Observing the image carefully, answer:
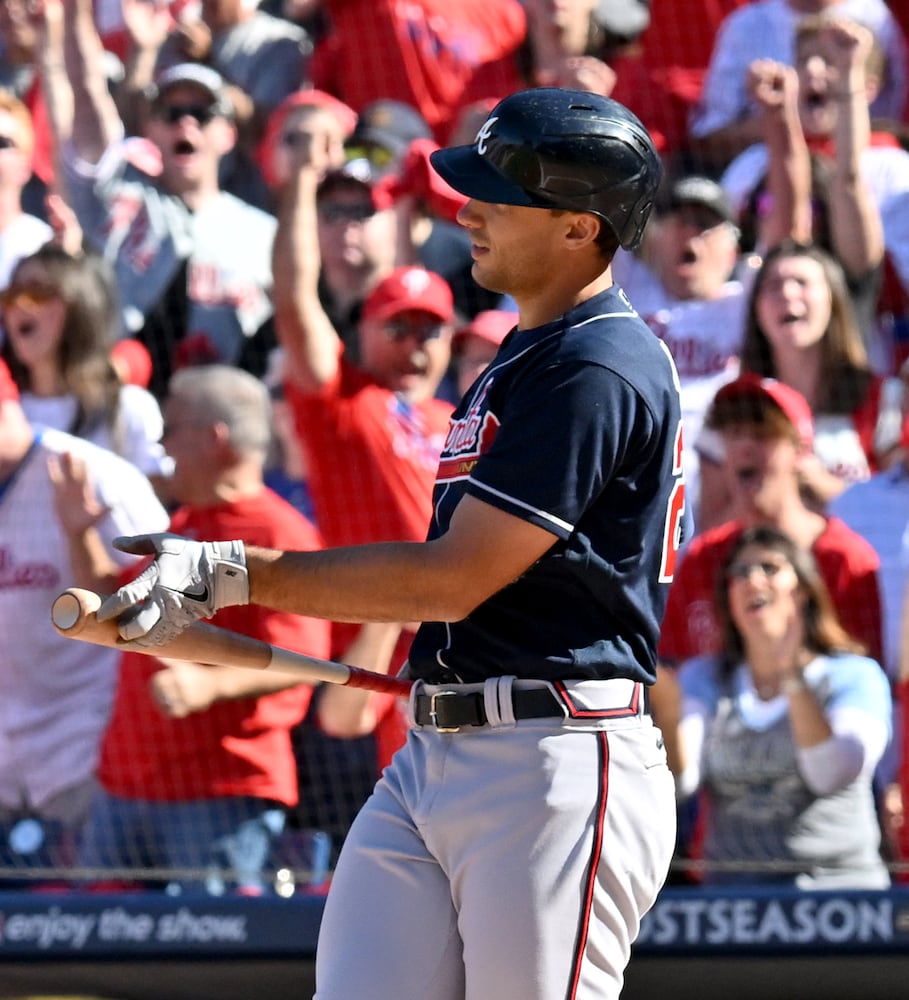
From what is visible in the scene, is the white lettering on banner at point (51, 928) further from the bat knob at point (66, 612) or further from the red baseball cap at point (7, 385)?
the bat knob at point (66, 612)

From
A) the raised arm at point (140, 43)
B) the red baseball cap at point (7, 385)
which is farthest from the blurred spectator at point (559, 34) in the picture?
the red baseball cap at point (7, 385)

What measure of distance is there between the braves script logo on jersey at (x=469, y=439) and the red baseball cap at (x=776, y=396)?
2456 mm

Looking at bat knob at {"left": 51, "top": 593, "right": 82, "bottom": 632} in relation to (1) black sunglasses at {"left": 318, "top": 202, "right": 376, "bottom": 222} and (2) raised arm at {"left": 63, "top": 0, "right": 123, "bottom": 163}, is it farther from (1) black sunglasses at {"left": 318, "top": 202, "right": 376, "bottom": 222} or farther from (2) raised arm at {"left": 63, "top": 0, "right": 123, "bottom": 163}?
(2) raised arm at {"left": 63, "top": 0, "right": 123, "bottom": 163}

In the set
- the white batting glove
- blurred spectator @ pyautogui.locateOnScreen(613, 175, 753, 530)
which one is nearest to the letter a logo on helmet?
the white batting glove

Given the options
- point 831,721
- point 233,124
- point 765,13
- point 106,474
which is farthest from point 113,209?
point 831,721

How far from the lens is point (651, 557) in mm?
2059

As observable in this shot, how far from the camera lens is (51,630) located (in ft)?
14.8

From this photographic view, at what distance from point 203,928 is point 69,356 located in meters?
Result: 1.58

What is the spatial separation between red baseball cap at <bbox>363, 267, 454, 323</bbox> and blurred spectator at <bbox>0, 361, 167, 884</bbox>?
2.52 ft

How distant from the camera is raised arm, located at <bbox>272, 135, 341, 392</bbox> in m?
4.49

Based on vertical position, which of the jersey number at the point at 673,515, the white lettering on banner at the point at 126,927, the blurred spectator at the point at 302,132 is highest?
the blurred spectator at the point at 302,132

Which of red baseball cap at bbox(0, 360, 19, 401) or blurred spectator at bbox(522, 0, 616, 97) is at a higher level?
blurred spectator at bbox(522, 0, 616, 97)

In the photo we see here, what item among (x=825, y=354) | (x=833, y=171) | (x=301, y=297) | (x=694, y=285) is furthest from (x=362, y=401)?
(x=833, y=171)

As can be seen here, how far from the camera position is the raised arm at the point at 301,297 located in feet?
14.7
